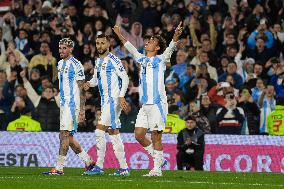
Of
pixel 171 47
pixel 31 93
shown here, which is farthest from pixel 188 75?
pixel 171 47

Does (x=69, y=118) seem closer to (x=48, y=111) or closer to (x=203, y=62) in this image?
(x=48, y=111)

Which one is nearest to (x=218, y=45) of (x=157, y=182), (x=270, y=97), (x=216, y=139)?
(x=270, y=97)

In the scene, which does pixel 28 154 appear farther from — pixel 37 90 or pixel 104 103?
pixel 104 103

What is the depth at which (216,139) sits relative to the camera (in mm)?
24938

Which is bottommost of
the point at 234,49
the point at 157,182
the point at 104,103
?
the point at 157,182

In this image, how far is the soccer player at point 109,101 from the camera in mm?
20172

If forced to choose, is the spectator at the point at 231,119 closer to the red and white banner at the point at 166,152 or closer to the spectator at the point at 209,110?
the spectator at the point at 209,110

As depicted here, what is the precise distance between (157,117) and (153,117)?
8 centimetres

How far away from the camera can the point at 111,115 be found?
2019 centimetres

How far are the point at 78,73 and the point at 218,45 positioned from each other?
10.4 metres

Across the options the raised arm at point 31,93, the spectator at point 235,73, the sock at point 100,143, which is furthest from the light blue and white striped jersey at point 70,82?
the spectator at point 235,73

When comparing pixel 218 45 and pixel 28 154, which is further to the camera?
pixel 218 45

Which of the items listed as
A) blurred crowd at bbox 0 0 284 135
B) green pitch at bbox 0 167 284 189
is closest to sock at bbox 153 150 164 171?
green pitch at bbox 0 167 284 189

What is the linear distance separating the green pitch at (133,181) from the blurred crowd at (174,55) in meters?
5.21
